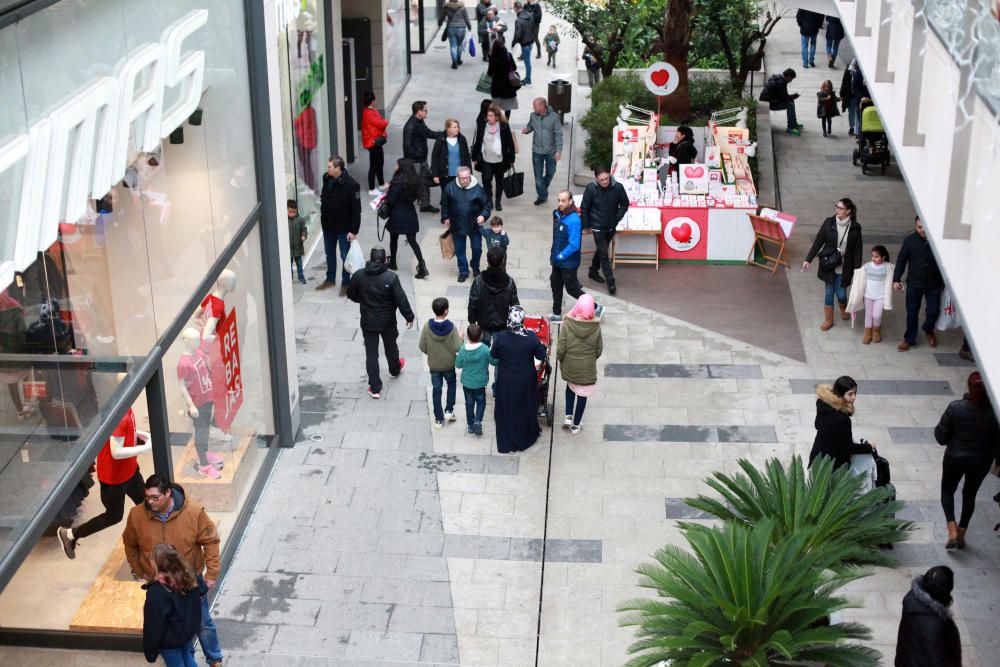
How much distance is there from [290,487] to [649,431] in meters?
3.60

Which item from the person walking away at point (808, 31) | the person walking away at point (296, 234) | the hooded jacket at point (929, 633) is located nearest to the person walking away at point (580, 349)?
the hooded jacket at point (929, 633)

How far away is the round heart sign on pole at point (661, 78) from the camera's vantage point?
19.9 meters

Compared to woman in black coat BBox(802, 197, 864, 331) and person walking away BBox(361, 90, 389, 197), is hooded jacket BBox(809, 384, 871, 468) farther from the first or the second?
person walking away BBox(361, 90, 389, 197)

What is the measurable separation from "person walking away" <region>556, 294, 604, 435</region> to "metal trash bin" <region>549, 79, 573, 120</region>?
40.5 ft

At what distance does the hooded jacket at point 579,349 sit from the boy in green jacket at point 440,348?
1.08 meters

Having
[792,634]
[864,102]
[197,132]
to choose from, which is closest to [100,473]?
[197,132]

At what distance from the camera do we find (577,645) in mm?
9867

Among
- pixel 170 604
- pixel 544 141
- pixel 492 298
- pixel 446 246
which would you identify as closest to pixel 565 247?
pixel 492 298

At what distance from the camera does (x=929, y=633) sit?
8.18 m

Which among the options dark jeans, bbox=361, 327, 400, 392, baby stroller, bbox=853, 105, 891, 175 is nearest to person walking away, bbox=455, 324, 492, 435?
dark jeans, bbox=361, 327, 400, 392

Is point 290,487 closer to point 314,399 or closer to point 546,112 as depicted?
point 314,399

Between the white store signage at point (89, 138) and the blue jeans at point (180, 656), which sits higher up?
the white store signage at point (89, 138)

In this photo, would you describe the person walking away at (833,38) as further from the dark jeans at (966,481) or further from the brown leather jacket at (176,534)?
the brown leather jacket at (176,534)

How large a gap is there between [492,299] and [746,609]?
5842 mm
